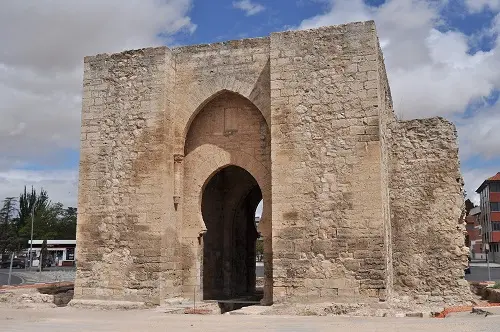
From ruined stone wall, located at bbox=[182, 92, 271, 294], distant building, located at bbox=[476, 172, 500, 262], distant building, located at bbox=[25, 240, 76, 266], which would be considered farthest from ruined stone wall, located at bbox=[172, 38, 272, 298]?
distant building, located at bbox=[476, 172, 500, 262]

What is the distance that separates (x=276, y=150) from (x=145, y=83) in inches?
125

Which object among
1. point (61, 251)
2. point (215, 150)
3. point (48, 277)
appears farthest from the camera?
point (61, 251)

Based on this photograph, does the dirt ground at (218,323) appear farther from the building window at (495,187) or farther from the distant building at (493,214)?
the building window at (495,187)

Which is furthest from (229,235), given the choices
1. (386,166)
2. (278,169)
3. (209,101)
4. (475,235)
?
(475,235)

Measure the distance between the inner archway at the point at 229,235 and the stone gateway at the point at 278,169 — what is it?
5.85 feet

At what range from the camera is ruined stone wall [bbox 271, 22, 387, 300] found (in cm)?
968

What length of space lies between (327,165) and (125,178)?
413cm

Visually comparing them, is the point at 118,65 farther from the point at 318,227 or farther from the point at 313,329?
the point at 313,329

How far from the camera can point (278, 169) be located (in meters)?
10.3

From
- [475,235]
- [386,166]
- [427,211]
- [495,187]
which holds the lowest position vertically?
[427,211]

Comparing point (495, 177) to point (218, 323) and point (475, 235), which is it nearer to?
point (475, 235)

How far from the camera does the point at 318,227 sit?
996 centimetres

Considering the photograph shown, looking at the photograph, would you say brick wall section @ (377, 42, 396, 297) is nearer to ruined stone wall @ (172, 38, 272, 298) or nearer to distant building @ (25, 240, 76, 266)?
ruined stone wall @ (172, 38, 272, 298)

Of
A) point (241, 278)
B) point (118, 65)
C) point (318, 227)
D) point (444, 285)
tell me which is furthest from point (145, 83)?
point (444, 285)
